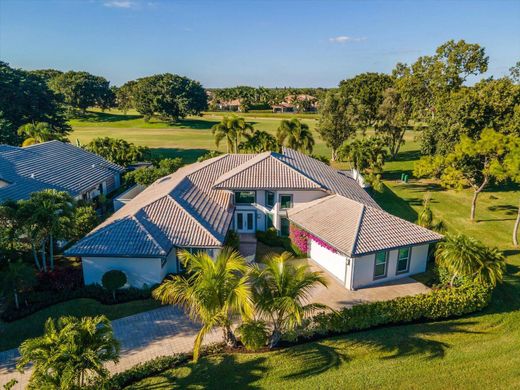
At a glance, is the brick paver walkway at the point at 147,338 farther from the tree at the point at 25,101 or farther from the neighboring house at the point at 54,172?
the tree at the point at 25,101

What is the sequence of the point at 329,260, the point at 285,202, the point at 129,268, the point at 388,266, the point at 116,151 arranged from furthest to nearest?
the point at 116,151, the point at 285,202, the point at 329,260, the point at 388,266, the point at 129,268

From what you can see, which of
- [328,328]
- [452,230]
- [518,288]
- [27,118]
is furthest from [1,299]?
[27,118]

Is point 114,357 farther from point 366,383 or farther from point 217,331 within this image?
point 366,383

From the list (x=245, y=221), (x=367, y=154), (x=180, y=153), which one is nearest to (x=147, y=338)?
(x=245, y=221)

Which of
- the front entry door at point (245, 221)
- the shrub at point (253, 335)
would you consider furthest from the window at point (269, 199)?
Answer: the shrub at point (253, 335)

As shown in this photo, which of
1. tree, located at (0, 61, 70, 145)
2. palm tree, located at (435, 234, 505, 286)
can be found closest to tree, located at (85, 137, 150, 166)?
tree, located at (0, 61, 70, 145)

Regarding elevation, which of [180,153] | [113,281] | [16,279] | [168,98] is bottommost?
[113,281]

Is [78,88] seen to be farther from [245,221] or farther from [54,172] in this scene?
[245,221]
